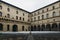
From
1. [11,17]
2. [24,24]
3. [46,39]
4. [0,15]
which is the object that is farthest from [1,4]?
[46,39]

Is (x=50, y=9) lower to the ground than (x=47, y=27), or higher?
higher

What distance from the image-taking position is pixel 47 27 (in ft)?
135

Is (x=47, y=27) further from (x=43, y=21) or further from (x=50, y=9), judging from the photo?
(x=50, y=9)

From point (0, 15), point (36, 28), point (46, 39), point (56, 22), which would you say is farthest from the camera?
point (36, 28)

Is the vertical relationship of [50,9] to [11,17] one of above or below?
above

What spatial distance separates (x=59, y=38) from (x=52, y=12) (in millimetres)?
29169

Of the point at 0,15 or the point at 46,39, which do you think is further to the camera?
the point at 0,15

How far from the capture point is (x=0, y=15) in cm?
3450

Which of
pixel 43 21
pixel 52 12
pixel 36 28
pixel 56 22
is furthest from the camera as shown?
pixel 36 28

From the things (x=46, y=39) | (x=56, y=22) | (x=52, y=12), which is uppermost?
(x=52, y=12)

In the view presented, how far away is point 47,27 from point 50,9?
6505mm

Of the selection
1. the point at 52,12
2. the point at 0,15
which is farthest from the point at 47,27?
the point at 0,15

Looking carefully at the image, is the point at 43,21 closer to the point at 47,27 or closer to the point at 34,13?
the point at 47,27

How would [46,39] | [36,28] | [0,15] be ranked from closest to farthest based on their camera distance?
[46,39]
[0,15]
[36,28]
